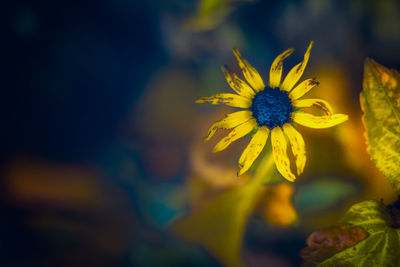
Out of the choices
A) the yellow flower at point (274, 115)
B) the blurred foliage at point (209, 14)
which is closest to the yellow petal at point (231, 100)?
the yellow flower at point (274, 115)

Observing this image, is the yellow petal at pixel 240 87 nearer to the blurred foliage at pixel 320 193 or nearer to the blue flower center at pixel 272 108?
the blue flower center at pixel 272 108

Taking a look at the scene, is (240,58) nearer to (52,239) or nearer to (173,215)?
(173,215)

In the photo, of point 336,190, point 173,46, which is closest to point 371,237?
point 336,190

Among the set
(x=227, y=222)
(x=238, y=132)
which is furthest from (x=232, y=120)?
(x=227, y=222)

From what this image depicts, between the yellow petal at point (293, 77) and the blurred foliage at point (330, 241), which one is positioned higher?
the yellow petal at point (293, 77)

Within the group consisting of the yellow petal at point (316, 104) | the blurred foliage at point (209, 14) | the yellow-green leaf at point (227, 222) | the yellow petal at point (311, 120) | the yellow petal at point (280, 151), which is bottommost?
the yellow-green leaf at point (227, 222)
